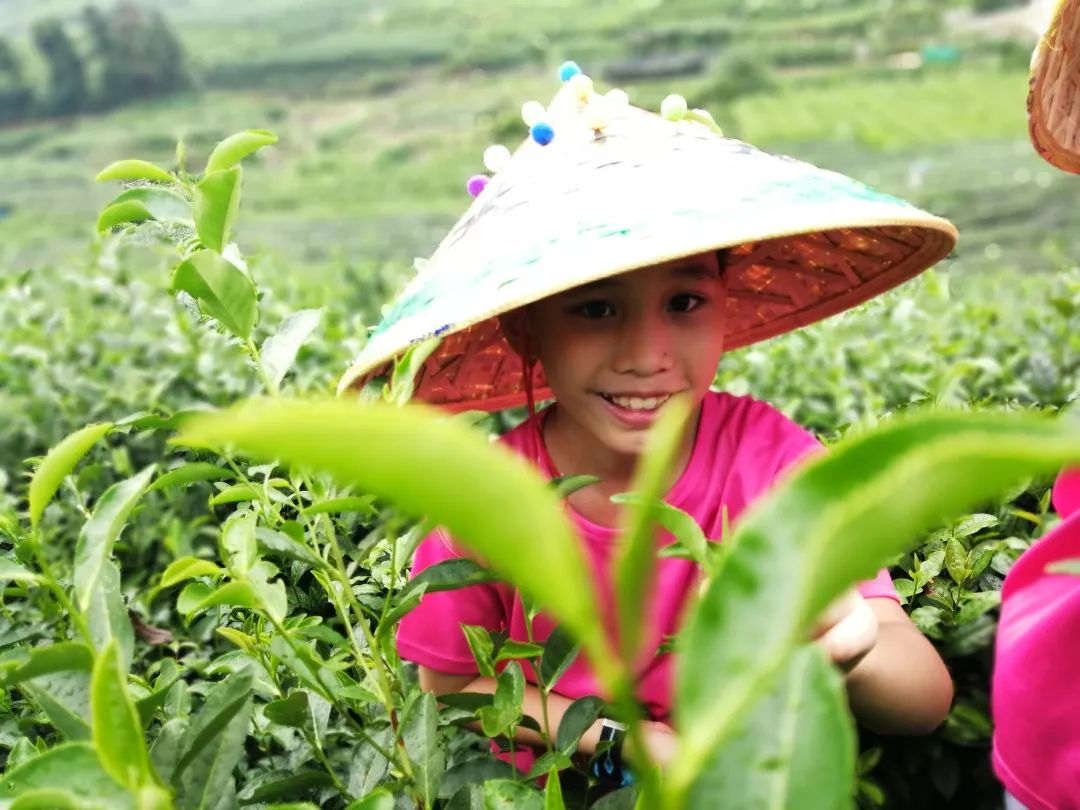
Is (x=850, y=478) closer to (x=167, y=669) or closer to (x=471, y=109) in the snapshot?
(x=167, y=669)

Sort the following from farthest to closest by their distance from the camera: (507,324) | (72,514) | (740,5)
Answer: (740,5), (72,514), (507,324)

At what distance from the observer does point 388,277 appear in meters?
2.70

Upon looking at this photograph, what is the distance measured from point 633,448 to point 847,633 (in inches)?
11.4

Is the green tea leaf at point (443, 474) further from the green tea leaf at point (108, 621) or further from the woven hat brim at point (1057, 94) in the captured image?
the woven hat brim at point (1057, 94)

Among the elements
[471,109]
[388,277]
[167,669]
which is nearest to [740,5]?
[471,109]

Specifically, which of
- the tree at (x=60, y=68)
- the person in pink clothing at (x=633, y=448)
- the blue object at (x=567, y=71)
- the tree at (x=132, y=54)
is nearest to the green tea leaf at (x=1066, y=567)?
the person in pink clothing at (x=633, y=448)

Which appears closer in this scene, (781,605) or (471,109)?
(781,605)

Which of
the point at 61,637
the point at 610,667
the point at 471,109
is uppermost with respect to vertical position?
the point at 610,667

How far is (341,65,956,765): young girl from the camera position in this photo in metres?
0.77

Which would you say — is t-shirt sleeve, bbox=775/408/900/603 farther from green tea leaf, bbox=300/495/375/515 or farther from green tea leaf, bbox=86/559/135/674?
green tea leaf, bbox=86/559/135/674

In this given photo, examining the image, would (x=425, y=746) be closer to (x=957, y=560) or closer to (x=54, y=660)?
(x=54, y=660)

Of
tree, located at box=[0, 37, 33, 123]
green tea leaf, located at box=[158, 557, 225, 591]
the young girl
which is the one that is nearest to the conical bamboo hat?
the young girl

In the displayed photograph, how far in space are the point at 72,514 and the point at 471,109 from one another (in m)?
6.64

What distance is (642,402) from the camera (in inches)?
38.3
